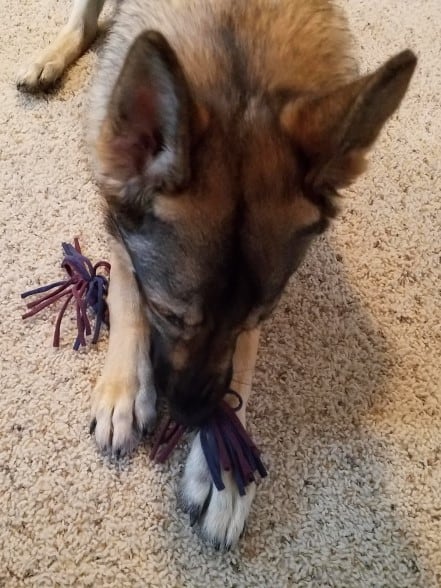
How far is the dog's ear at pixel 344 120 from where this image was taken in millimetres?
847

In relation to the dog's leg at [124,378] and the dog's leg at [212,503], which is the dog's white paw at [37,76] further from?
the dog's leg at [212,503]

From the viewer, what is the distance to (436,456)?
133 centimetres

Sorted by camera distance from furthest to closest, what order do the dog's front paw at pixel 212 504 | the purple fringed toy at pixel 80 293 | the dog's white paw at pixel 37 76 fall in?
the dog's white paw at pixel 37 76, the purple fringed toy at pixel 80 293, the dog's front paw at pixel 212 504

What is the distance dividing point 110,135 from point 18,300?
59cm

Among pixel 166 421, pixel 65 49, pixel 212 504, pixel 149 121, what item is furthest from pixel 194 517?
pixel 65 49

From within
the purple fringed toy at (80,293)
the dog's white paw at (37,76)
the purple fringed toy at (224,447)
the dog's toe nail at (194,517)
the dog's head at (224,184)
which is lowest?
the dog's toe nail at (194,517)

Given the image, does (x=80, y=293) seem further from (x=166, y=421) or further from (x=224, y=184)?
(x=224, y=184)

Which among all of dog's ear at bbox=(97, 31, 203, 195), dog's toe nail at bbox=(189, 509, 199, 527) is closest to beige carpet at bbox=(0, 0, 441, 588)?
dog's toe nail at bbox=(189, 509, 199, 527)

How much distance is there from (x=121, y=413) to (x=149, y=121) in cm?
57


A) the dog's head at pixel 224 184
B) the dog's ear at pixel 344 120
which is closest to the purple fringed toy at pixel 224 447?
the dog's head at pixel 224 184

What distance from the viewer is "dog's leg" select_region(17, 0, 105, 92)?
5.82 feet

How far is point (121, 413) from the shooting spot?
4.09 feet

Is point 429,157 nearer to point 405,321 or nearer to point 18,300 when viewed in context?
point 405,321

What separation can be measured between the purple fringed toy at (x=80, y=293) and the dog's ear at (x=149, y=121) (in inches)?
17.8
